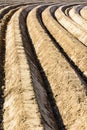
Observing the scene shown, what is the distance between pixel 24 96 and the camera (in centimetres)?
1048

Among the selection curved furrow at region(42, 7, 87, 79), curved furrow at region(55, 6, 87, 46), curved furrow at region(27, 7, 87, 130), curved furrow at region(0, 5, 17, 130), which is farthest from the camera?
curved furrow at region(55, 6, 87, 46)

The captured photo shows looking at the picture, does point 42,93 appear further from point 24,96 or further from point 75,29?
point 75,29

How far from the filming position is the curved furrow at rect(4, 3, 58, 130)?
9.09m

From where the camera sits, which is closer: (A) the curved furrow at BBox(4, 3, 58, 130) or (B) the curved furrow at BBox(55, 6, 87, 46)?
(A) the curved furrow at BBox(4, 3, 58, 130)

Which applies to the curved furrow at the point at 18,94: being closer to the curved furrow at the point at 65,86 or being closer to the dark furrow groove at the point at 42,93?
the dark furrow groove at the point at 42,93

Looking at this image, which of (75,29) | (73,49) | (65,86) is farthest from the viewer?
(75,29)

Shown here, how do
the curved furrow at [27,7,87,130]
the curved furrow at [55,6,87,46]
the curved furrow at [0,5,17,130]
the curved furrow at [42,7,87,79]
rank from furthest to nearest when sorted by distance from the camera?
1. the curved furrow at [55,6,87,46]
2. the curved furrow at [42,7,87,79]
3. the curved furrow at [0,5,17,130]
4. the curved furrow at [27,7,87,130]

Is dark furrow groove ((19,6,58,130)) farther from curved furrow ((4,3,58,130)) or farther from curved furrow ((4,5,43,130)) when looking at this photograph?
curved furrow ((4,5,43,130))

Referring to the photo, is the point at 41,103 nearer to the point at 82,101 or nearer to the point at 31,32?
the point at 82,101

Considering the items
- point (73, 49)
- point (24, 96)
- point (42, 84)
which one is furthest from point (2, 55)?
point (24, 96)

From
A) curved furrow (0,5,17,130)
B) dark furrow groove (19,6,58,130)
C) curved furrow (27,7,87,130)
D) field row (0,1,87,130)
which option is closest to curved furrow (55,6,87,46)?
field row (0,1,87,130)

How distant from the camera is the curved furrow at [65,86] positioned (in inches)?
382

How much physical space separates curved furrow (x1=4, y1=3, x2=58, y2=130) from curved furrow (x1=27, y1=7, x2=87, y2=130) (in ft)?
1.37

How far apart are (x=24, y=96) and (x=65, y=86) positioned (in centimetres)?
180
